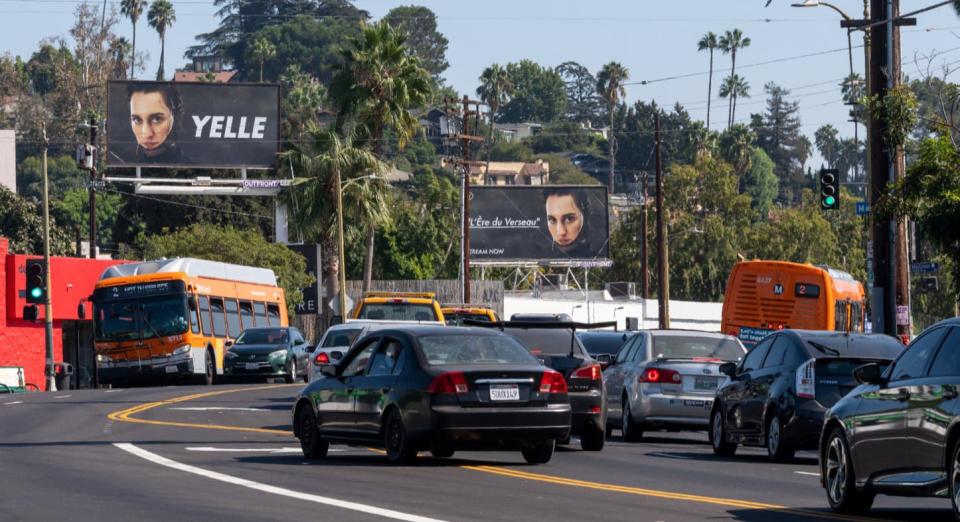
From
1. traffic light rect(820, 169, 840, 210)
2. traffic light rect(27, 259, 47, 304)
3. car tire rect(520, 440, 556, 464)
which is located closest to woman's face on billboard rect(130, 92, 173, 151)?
traffic light rect(27, 259, 47, 304)

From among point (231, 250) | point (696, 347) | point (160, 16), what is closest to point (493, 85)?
point (160, 16)

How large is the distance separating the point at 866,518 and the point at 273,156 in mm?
58678

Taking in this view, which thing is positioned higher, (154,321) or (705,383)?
(154,321)

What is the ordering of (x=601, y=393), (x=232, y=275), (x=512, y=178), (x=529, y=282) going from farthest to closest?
→ (x=512, y=178), (x=529, y=282), (x=232, y=275), (x=601, y=393)

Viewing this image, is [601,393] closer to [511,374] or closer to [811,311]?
[511,374]

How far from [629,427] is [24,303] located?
127 ft

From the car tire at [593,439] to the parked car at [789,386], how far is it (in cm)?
151

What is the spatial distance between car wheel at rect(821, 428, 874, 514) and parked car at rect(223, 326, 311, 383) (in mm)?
31629

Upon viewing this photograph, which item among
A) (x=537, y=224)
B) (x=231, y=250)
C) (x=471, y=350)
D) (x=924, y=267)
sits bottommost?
(x=471, y=350)

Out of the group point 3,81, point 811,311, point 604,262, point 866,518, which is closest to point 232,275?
point 811,311

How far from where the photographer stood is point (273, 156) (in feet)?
230

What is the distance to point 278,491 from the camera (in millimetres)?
14797

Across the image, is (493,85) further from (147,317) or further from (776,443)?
(776,443)

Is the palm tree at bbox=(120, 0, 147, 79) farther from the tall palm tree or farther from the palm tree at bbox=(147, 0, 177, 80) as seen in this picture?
the tall palm tree
